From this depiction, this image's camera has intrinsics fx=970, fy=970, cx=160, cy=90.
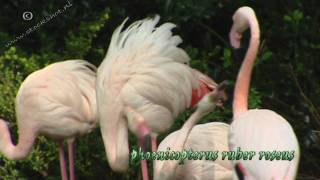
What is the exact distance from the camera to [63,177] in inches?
262

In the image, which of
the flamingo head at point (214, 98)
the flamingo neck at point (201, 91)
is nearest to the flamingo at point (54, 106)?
the flamingo neck at point (201, 91)

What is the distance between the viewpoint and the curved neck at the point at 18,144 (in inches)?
Answer: 253

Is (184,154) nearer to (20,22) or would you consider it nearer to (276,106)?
(276,106)

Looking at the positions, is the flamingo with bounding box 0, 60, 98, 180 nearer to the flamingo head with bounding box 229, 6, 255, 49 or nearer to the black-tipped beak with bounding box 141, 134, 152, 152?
the black-tipped beak with bounding box 141, 134, 152, 152

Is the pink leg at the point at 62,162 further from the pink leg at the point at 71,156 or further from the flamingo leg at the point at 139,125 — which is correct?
the flamingo leg at the point at 139,125

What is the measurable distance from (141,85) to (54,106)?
684 mm

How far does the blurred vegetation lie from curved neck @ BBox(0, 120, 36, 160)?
40cm

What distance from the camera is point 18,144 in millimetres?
6488

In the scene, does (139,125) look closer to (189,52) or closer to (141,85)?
(141,85)

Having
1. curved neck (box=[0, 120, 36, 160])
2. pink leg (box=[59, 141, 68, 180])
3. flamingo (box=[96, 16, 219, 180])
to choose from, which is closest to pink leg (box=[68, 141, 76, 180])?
pink leg (box=[59, 141, 68, 180])

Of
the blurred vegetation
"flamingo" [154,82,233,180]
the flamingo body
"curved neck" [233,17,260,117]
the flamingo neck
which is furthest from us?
the blurred vegetation

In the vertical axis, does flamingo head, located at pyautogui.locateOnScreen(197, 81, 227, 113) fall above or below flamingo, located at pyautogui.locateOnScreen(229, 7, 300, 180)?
above

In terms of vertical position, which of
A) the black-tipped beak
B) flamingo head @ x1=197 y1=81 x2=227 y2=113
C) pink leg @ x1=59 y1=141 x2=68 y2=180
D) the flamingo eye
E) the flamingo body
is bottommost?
pink leg @ x1=59 y1=141 x2=68 y2=180

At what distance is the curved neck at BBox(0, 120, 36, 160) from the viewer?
6.42m
